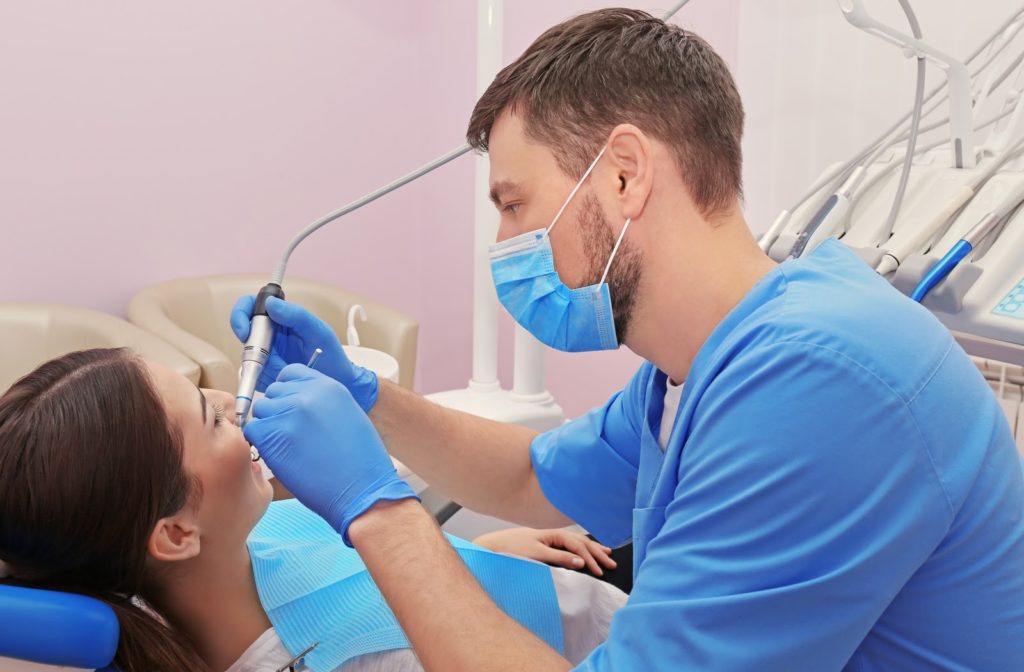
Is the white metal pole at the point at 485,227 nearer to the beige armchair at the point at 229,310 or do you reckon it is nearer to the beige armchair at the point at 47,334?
the beige armchair at the point at 229,310

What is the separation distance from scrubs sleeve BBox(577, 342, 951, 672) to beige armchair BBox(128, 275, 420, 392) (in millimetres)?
1913

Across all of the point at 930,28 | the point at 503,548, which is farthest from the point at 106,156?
the point at 930,28

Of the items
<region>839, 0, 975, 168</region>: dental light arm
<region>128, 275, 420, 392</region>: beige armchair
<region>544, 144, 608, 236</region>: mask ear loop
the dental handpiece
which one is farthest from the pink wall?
the dental handpiece

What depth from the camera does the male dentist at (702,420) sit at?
0.85m

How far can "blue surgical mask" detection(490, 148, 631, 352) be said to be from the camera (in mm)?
1147

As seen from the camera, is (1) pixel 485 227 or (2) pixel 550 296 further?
(1) pixel 485 227

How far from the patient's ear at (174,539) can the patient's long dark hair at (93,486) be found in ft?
0.04

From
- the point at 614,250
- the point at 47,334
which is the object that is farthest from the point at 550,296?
the point at 47,334

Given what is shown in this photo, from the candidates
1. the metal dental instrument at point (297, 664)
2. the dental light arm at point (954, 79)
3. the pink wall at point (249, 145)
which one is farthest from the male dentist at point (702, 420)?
the pink wall at point (249, 145)

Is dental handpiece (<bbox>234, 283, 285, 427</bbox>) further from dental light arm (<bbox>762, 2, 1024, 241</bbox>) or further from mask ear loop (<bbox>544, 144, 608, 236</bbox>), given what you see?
dental light arm (<bbox>762, 2, 1024, 241</bbox>)

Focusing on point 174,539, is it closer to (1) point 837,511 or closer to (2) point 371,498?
(2) point 371,498

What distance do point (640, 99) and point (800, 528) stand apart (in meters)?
0.52

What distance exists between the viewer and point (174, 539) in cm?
115

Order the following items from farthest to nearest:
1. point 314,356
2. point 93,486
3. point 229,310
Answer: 1. point 229,310
2. point 314,356
3. point 93,486
